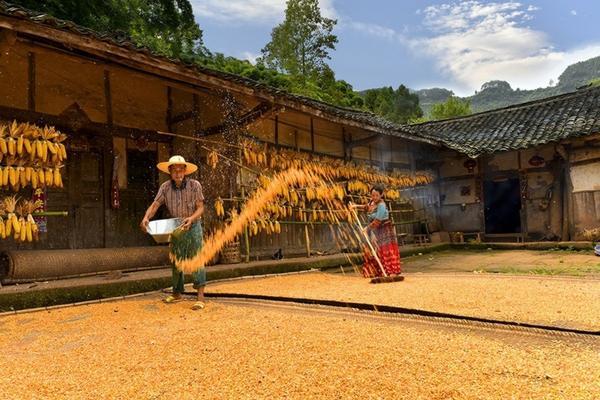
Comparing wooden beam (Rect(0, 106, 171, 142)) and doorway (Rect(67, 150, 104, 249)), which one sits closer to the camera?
wooden beam (Rect(0, 106, 171, 142))

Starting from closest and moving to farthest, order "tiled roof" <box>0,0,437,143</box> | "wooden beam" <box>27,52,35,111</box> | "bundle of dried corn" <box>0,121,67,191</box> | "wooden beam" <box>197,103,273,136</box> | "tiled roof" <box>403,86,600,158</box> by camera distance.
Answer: "tiled roof" <box>0,0,437,143</box> → "bundle of dried corn" <box>0,121,67,191</box> → "wooden beam" <box>27,52,35,111</box> → "wooden beam" <box>197,103,273,136</box> → "tiled roof" <box>403,86,600,158</box>

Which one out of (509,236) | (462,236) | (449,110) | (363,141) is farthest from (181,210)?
(449,110)

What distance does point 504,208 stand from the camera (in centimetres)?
1864

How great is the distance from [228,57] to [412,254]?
22.1 metres

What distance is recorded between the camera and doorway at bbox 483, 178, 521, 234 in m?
18.2

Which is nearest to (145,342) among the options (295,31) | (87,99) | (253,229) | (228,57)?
(253,229)

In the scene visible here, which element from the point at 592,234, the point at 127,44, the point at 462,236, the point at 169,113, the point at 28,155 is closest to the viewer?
the point at 127,44

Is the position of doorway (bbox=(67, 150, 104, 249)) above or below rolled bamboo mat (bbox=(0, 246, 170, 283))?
above

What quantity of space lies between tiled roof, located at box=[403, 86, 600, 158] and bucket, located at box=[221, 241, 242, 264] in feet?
25.3

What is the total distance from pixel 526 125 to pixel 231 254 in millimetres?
12869

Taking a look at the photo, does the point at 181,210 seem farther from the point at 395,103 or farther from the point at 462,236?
the point at 395,103

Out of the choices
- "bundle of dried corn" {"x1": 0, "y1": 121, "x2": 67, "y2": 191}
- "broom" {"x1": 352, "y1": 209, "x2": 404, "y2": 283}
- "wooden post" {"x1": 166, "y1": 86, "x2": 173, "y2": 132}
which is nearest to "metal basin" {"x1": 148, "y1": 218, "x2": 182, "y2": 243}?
"bundle of dried corn" {"x1": 0, "y1": 121, "x2": 67, "y2": 191}

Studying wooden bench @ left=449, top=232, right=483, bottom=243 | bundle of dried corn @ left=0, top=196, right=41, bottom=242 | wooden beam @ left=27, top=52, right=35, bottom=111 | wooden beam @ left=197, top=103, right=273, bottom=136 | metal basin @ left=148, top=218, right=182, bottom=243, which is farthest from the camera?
wooden bench @ left=449, top=232, right=483, bottom=243

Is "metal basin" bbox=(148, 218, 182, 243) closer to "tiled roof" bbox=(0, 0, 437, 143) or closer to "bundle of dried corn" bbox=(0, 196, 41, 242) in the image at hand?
"bundle of dried corn" bbox=(0, 196, 41, 242)
